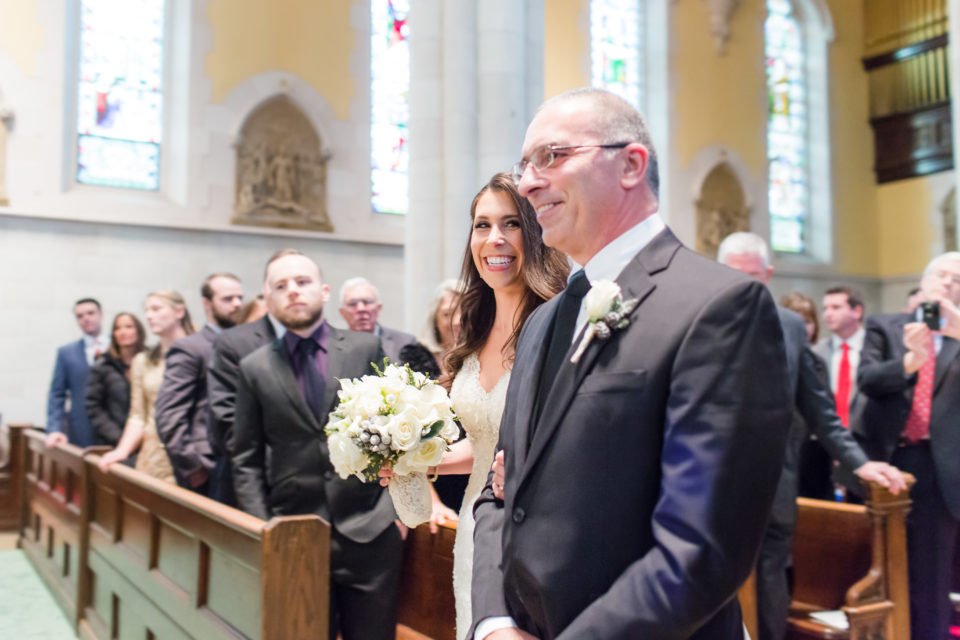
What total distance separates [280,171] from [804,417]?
7.71 meters

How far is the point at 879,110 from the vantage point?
14945 millimetres

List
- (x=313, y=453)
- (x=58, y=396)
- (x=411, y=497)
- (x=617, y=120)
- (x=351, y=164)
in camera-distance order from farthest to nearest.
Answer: (x=351, y=164)
(x=58, y=396)
(x=313, y=453)
(x=411, y=497)
(x=617, y=120)

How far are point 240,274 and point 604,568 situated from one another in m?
9.04

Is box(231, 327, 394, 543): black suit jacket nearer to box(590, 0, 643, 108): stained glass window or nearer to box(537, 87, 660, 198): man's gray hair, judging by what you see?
box(537, 87, 660, 198): man's gray hair

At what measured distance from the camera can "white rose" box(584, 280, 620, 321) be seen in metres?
1.37

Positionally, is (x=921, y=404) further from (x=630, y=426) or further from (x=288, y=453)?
(x=630, y=426)

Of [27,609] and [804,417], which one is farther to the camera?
[27,609]

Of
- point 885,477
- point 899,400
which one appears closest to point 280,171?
point 899,400

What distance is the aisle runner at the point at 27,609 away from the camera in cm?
516

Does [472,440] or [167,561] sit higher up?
[472,440]

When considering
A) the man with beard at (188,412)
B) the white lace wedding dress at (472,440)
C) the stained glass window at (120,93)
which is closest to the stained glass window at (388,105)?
the stained glass window at (120,93)

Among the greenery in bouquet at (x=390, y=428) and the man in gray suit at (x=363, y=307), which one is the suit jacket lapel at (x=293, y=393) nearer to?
the greenery in bouquet at (x=390, y=428)

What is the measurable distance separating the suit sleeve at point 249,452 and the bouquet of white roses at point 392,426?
118 cm

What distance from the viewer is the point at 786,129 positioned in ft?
47.9
